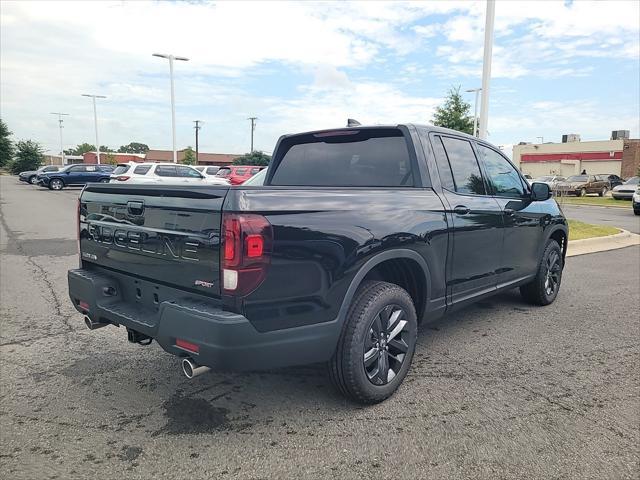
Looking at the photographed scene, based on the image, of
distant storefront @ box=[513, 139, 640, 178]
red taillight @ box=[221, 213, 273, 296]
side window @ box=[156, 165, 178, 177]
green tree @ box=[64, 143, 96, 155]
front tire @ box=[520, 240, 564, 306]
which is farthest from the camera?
green tree @ box=[64, 143, 96, 155]

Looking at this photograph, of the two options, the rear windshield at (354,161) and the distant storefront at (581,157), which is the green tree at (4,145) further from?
the rear windshield at (354,161)

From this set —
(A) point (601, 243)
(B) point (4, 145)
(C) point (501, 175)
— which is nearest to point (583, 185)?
(A) point (601, 243)

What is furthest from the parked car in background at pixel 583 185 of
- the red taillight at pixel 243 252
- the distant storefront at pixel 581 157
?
the red taillight at pixel 243 252

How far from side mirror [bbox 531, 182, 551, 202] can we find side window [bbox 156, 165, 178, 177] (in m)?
19.3

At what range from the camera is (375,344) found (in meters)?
3.26

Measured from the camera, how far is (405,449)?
2773mm

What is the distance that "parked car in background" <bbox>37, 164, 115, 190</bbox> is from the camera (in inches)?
1212

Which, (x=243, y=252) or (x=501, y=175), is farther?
(x=501, y=175)

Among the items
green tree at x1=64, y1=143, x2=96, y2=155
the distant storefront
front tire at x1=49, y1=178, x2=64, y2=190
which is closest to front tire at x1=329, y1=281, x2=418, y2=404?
front tire at x1=49, y1=178, x2=64, y2=190

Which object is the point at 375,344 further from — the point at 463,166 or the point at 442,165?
the point at 463,166

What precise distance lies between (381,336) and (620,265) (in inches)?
272

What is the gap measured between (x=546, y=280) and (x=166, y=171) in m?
19.5

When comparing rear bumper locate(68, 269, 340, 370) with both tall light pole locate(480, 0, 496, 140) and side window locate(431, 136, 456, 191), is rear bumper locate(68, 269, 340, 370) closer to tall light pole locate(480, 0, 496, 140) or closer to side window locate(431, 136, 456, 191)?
side window locate(431, 136, 456, 191)

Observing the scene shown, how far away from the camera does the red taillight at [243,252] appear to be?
2.54m
